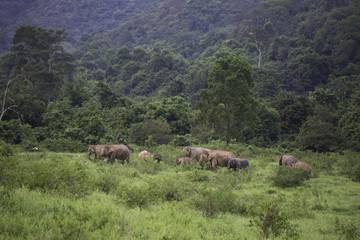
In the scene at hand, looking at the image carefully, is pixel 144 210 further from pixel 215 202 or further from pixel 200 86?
pixel 200 86

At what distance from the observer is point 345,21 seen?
55.1 meters

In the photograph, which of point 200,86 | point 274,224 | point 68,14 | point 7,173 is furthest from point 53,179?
point 68,14

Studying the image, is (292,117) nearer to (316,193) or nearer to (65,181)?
(316,193)

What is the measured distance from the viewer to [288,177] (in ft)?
41.1

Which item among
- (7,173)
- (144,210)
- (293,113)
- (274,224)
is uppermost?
(7,173)

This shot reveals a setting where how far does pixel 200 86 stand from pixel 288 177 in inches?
1593

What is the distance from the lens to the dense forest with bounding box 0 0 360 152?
81.5 ft

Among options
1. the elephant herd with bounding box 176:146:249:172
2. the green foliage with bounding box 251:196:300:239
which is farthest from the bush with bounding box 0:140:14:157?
the elephant herd with bounding box 176:146:249:172

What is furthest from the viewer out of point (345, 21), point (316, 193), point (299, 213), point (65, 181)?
point (345, 21)

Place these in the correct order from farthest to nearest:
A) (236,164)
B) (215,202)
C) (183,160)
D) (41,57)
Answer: (41,57) → (183,160) → (236,164) → (215,202)

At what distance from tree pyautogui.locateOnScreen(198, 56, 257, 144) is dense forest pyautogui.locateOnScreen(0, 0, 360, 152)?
0.32 ft

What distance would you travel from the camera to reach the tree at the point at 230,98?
23.8 meters

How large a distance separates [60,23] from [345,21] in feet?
465

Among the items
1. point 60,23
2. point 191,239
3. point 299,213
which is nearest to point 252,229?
point 191,239
